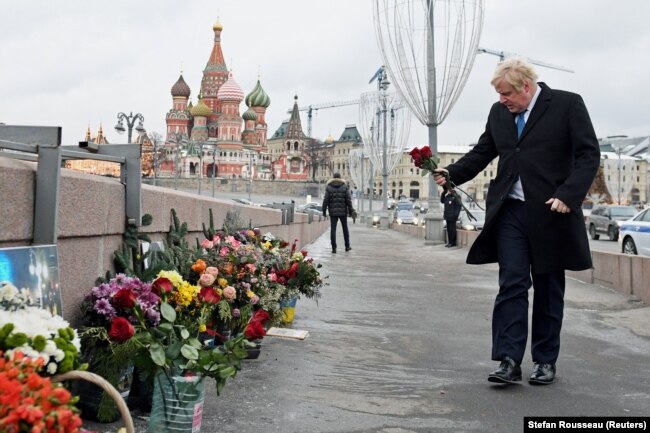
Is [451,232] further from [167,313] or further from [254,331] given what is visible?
[167,313]

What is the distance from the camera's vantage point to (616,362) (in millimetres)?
5621

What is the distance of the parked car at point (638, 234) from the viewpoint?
53.7 feet

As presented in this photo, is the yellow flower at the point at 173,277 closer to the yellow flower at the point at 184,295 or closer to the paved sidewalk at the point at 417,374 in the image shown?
the yellow flower at the point at 184,295

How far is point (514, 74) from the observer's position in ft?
16.4

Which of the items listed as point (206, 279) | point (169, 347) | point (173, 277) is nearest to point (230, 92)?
point (206, 279)

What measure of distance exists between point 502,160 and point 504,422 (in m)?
1.89

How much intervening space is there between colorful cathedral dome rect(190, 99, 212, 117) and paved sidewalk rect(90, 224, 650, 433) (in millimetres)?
134372

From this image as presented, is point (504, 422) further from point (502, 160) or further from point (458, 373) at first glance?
point (502, 160)

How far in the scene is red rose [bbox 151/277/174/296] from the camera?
382 cm

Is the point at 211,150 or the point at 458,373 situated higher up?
the point at 211,150

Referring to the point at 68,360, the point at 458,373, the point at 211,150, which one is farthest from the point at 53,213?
the point at 211,150

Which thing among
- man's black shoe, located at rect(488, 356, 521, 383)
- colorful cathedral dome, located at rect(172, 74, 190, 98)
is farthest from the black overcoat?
colorful cathedral dome, located at rect(172, 74, 190, 98)

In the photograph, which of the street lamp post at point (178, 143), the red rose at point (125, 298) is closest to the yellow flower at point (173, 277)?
the red rose at point (125, 298)

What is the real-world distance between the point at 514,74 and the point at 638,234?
12891mm
